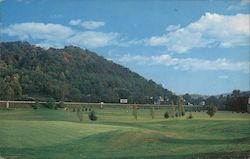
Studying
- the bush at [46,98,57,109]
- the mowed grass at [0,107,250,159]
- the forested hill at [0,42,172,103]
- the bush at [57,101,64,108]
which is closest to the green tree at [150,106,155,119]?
the mowed grass at [0,107,250,159]

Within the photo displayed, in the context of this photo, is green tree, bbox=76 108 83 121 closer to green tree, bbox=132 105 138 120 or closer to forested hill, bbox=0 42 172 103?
forested hill, bbox=0 42 172 103

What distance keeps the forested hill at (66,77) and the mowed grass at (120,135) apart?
456 millimetres

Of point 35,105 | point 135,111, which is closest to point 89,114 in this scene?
point 135,111

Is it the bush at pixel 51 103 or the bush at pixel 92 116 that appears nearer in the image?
the bush at pixel 51 103

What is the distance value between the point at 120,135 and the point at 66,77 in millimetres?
2185

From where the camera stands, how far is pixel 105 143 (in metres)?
13.5

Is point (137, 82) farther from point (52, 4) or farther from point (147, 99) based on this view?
point (52, 4)

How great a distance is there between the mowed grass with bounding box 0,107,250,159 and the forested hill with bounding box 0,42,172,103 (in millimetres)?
456

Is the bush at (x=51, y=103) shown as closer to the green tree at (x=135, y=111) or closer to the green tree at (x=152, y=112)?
the green tree at (x=135, y=111)

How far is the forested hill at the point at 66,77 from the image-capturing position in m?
13.7

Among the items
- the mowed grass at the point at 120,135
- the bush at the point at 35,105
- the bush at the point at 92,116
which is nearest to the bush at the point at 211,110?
the mowed grass at the point at 120,135

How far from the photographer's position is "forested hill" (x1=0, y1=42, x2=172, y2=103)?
1370 centimetres

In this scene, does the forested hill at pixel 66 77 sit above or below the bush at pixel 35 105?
above

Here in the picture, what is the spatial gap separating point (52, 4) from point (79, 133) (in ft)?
11.3
